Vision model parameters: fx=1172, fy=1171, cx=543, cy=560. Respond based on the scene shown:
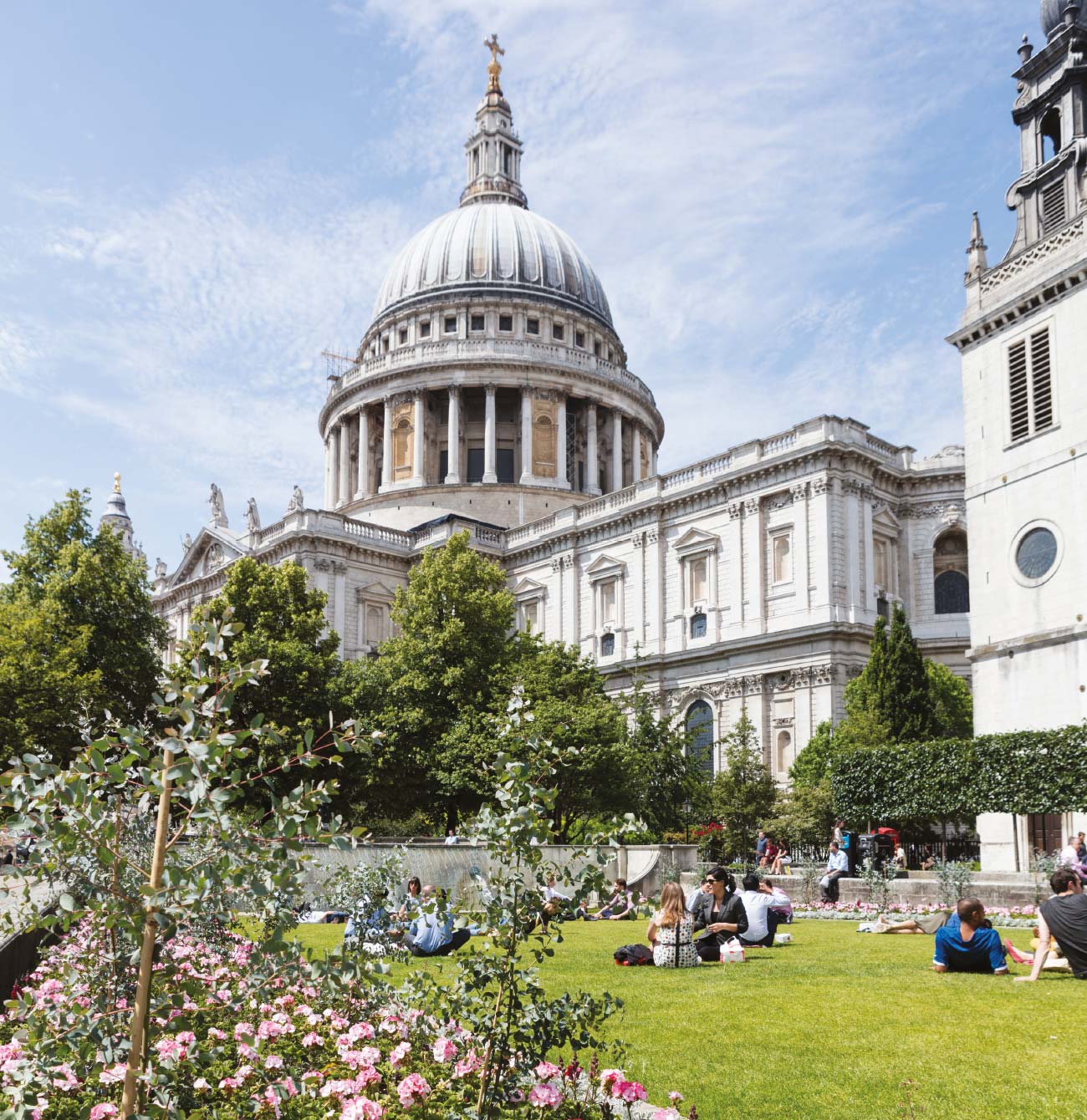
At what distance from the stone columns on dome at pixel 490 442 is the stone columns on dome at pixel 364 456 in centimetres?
871

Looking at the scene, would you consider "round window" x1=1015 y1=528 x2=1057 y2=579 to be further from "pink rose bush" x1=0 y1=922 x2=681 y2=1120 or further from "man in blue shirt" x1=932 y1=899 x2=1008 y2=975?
"pink rose bush" x1=0 y1=922 x2=681 y2=1120

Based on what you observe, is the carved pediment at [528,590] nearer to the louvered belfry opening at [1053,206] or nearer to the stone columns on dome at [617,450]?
the stone columns on dome at [617,450]

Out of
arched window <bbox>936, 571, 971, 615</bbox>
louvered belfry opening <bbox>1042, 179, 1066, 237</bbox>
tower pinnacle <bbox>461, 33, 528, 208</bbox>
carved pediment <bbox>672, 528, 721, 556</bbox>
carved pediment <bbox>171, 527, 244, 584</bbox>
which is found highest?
tower pinnacle <bbox>461, 33, 528, 208</bbox>

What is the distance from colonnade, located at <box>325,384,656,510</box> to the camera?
74.7 meters

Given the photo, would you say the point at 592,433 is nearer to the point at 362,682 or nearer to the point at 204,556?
the point at 204,556

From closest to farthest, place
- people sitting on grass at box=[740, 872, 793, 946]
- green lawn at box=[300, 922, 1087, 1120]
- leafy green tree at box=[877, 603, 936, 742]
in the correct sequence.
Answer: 1. green lawn at box=[300, 922, 1087, 1120]
2. people sitting on grass at box=[740, 872, 793, 946]
3. leafy green tree at box=[877, 603, 936, 742]

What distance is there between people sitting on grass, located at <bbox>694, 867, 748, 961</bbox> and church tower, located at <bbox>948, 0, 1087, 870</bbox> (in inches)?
634

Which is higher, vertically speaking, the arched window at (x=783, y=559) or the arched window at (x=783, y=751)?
the arched window at (x=783, y=559)

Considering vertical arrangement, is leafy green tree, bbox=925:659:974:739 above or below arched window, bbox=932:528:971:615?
below

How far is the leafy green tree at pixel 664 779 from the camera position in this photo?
39.2m

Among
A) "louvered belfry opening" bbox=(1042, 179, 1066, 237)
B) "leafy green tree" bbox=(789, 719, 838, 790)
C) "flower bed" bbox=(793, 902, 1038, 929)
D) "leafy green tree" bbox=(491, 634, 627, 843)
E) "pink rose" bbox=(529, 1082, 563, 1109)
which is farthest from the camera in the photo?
"leafy green tree" bbox=(789, 719, 838, 790)

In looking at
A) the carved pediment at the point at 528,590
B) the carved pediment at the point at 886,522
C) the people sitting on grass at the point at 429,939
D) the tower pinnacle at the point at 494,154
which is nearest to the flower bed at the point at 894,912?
the people sitting on grass at the point at 429,939

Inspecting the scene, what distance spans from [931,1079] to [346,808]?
33.7 m

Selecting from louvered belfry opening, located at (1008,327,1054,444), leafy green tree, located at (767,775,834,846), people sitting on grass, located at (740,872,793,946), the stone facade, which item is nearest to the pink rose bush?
people sitting on grass, located at (740,872,793,946)
